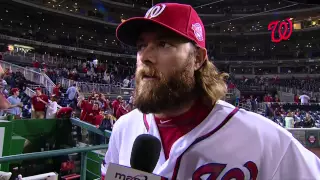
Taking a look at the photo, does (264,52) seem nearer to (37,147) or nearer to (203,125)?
(37,147)

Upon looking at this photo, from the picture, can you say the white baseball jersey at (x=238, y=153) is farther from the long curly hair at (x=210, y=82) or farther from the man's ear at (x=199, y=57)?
the man's ear at (x=199, y=57)

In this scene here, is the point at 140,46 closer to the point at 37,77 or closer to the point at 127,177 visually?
the point at 127,177

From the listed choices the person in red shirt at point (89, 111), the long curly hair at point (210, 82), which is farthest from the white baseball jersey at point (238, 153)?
the person in red shirt at point (89, 111)

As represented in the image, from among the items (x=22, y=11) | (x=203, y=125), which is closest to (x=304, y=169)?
(x=203, y=125)

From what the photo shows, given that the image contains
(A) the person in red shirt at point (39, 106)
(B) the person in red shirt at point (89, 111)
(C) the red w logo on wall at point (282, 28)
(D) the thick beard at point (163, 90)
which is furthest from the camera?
(C) the red w logo on wall at point (282, 28)

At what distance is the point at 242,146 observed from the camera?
3.68 feet

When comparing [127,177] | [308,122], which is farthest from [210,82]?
[308,122]

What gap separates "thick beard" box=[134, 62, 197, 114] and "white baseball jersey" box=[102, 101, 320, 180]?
16 cm

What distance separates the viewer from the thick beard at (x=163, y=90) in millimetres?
1215

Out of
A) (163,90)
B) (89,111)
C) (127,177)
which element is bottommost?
(89,111)

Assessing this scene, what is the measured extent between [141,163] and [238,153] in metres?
0.40

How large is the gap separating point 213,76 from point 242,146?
17.5 inches

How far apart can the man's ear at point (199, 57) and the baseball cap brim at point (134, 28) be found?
0.16 meters

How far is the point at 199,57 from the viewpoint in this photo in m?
1.38
